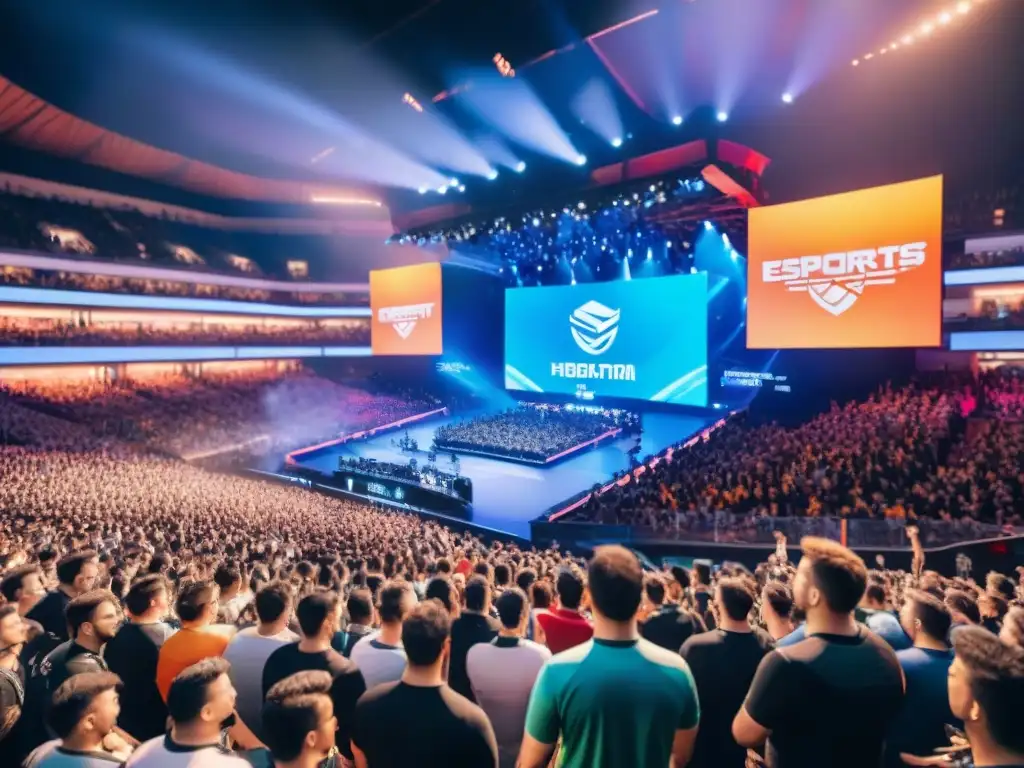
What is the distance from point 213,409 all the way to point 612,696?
108ft

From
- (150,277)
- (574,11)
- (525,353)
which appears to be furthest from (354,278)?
(574,11)

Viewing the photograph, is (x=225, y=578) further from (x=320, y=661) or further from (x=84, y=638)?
(x=320, y=661)

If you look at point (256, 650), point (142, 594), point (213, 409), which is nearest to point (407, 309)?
point (213, 409)

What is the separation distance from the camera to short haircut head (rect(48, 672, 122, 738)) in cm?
240

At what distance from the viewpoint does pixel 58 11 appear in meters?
17.9

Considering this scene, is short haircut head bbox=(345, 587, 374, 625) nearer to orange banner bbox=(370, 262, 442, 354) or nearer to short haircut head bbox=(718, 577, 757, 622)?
short haircut head bbox=(718, 577, 757, 622)

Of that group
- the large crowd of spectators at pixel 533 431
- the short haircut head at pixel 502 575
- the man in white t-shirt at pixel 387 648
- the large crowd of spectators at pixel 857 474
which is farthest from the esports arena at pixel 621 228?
the man in white t-shirt at pixel 387 648

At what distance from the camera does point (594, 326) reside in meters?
27.6

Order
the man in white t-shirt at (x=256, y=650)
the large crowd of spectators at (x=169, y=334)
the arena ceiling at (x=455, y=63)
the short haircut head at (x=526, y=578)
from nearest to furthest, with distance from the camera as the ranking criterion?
the man in white t-shirt at (x=256, y=650), the short haircut head at (x=526, y=578), the arena ceiling at (x=455, y=63), the large crowd of spectators at (x=169, y=334)

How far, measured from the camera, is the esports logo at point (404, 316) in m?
34.4

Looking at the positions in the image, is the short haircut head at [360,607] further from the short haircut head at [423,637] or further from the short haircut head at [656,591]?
the short haircut head at [656,591]

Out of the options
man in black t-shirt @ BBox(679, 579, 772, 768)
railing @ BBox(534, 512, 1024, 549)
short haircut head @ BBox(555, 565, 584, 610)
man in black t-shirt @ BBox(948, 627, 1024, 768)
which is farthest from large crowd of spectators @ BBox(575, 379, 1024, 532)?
man in black t-shirt @ BBox(948, 627, 1024, 768)

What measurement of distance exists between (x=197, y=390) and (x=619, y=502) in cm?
2654

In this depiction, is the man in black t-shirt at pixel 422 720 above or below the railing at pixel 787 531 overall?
above
